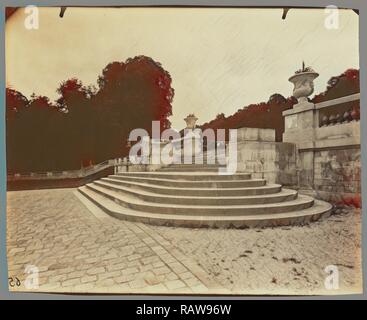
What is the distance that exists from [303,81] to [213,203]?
12.3 feet

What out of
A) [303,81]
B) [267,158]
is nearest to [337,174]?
[267,158]

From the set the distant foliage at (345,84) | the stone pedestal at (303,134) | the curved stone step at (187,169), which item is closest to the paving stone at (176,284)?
the curved stone step at (187,169)

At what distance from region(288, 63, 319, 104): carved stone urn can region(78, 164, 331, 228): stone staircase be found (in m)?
2.53

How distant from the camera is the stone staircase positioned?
12.7 feet

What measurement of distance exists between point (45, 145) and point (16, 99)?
43.3 inches

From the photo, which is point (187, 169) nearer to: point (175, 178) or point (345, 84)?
point (175, 178)

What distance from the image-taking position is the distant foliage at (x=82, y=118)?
411 centimetres

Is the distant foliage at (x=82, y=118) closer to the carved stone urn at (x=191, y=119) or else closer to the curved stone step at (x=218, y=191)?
the carved stone urn at (x=191, y=119)

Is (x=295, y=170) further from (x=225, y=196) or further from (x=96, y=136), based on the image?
(x=96, y=136)

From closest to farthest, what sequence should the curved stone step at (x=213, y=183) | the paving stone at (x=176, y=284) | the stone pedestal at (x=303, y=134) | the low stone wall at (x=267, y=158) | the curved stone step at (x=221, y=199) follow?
1. the paving stone at (x=176, y=284)
2. the curved stone step at (x=221, y=199)
3. the curved stone step at (x=213, y=183)
4. the low stone wall at (x=267, y=158)
5. the stone pedestal at (x=303, y=134)

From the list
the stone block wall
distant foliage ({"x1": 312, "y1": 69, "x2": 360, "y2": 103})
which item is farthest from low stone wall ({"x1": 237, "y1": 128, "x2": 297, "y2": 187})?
distant foliage ({"x1": 312, "y1": 69, "x2": 360, "y2": 103})

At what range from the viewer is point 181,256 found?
319 centimetres

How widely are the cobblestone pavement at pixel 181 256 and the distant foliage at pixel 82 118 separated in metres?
1.25

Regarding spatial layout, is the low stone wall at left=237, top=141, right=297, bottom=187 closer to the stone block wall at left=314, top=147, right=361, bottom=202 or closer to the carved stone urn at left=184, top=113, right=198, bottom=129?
the stone block wall at left=314, top=147, right=361, bottom=202
